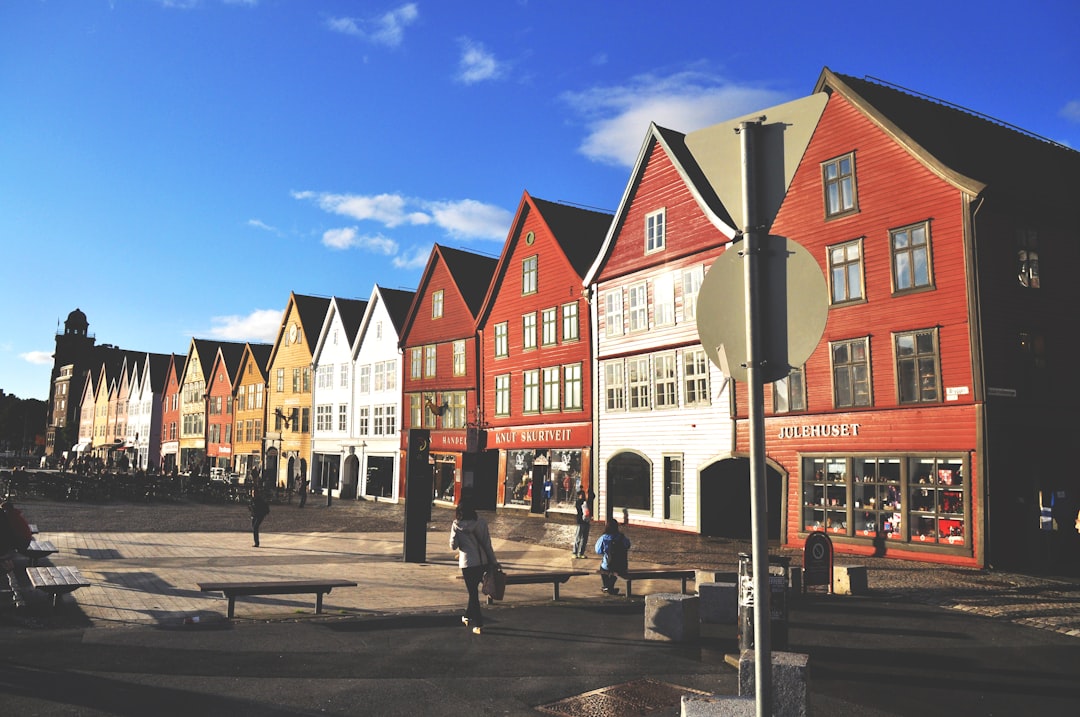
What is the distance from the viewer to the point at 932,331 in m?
20.5

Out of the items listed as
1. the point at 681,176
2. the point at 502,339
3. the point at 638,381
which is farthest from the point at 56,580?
the point at 502,339

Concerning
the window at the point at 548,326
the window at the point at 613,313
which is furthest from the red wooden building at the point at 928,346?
the window at the point at 548,326

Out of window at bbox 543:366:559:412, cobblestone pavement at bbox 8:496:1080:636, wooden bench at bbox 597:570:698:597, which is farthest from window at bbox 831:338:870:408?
window at bbox 543:366:559:412

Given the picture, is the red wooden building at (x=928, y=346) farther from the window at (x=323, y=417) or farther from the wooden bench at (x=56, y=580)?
the window at (x=323, y=417)

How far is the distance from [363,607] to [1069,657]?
31.9 ft

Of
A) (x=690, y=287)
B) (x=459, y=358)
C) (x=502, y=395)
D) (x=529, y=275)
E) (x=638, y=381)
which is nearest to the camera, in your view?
(x=690, y=287)

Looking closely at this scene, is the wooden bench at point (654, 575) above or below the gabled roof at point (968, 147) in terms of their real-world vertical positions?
below

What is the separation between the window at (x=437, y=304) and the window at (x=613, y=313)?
1412 centimetres

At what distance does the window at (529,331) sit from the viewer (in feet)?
119

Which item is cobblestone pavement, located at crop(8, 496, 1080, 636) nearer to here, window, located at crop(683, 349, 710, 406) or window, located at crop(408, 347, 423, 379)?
window, located at crop(683, 349, 710, 406)

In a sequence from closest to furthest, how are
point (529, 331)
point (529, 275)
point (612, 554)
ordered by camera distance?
point (612, 554)
point (529, 331)
point (529, 275)

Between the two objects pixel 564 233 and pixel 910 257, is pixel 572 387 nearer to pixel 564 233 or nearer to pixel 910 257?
pixel 564 233

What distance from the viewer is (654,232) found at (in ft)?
97.3

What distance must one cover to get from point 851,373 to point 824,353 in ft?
3.48
